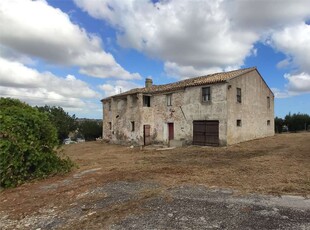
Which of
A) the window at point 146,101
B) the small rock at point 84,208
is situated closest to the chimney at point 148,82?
the window at point 146,101

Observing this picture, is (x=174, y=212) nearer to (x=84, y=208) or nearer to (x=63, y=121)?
(x=84, y=208)

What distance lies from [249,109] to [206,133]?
5.01 metres

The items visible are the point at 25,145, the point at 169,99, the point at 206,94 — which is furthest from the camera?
the point at 169,99

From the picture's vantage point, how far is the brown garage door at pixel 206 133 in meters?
20.1

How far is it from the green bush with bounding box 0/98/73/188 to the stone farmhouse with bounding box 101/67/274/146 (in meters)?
12.8

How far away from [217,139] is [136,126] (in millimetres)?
8812

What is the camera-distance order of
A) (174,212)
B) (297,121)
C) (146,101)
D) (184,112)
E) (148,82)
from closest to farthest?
(174,212) < (184,112) < (146,101) < (148,82) < (297,121)

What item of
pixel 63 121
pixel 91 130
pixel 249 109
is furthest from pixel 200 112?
pixel 63 121

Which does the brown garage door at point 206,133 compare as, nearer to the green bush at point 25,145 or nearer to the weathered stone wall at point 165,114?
the weathered stone wall at point 165,114

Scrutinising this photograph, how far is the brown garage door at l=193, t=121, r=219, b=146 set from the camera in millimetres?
20109

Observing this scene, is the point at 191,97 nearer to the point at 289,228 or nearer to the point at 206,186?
the point at 206,186

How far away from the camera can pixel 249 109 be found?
2267cm

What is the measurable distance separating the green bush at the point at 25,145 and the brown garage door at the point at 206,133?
490 inches

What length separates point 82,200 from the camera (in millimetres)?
6895
